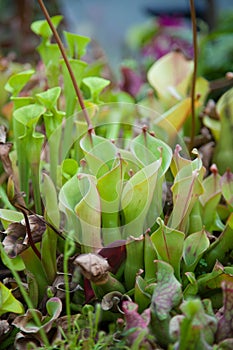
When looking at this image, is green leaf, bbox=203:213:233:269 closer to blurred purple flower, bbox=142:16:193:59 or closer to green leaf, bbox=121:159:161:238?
green leaf, bbox=121:159:161:238

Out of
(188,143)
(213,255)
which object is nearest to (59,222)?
(213,255)

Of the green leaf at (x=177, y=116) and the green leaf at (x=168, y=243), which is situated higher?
the green leaf at (x=177, y=116)

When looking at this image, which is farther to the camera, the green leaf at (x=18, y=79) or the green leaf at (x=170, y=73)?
the green leaf at (x=170, y=73)

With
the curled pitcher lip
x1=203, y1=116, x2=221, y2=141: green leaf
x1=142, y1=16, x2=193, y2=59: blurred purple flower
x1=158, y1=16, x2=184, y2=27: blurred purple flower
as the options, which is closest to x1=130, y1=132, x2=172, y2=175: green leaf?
the curled pitcher lip

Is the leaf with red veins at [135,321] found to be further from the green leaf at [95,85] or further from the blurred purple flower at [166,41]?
the blurred purple flower at [166,41]

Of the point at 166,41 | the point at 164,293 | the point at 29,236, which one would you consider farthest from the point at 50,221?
the point at 166,41

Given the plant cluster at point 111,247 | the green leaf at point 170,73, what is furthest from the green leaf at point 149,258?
the green leaf at point 170,73

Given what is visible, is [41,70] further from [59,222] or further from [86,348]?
[86,348]
